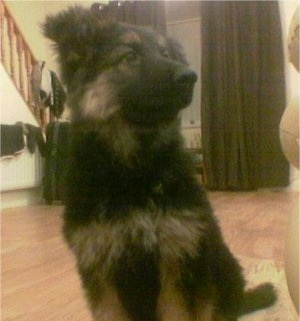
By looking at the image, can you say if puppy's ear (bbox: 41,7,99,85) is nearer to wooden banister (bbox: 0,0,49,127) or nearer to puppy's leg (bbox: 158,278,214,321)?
puppy's leg (bbox: 158,278,214,321)

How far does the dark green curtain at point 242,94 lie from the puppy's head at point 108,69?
354 centimetres

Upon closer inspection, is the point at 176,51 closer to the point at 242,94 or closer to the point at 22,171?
the point at 242,94

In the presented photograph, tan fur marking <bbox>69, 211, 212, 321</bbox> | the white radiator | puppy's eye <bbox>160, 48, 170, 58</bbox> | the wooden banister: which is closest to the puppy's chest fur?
tan fur marking <bbox>69, 211, 212, 321</bbox>

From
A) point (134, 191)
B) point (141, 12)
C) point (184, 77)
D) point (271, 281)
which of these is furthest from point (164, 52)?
point (141, 12)

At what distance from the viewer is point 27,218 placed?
355 centimetres

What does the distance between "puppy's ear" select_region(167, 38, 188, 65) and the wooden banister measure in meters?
3.61

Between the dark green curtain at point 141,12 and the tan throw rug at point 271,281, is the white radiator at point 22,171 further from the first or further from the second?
the tan throw rug at point 271,281

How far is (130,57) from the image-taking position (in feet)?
3.88

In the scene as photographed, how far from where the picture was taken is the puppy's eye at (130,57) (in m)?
1.17

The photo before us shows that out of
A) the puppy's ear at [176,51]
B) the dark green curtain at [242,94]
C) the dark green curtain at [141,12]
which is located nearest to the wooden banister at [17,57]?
the dark green curtain at [141,12]

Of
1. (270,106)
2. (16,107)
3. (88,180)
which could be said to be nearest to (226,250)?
(88,180)

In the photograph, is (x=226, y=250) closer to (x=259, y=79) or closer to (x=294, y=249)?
(x=294, y=249)

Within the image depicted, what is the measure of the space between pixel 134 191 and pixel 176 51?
0.58m

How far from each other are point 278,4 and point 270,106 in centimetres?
102
